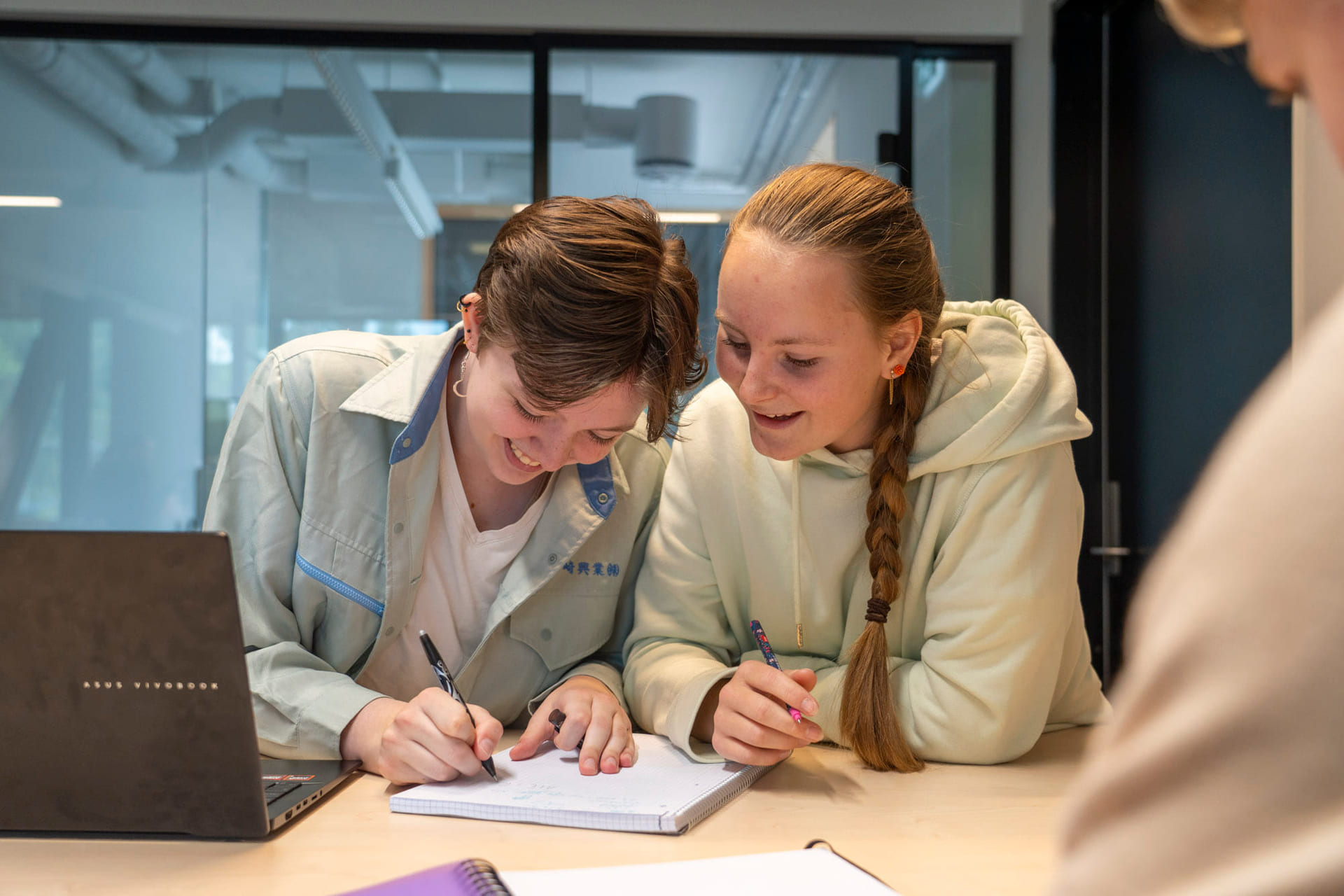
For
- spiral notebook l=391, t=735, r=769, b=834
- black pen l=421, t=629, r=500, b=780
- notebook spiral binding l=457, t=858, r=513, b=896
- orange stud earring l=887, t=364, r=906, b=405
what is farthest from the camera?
orange stud earring l=887, t=364, r=906, b=405

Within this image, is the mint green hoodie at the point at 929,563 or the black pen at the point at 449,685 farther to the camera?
the mint green hoodie at the point at 929,563

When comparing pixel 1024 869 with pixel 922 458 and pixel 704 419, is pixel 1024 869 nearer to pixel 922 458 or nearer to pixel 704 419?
pixel 922 458

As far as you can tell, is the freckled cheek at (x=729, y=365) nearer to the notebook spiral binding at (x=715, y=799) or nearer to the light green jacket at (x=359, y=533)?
the light green jacket at (x=359, y=533)

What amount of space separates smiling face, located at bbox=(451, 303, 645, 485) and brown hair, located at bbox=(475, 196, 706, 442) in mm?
18

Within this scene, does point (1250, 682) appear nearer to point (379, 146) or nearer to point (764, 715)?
point (764, 715)

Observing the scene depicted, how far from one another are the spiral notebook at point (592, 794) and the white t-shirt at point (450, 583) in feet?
0.97

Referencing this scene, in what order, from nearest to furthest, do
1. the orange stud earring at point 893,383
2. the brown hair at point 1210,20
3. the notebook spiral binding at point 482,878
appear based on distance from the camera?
1. the brown hair at point 1210,20
2. the notebook spiral binding at point 482,878
3. the orange stud earring at point 893,383

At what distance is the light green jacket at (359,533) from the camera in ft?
4.17

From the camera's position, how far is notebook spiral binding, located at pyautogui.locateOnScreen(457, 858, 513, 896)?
64cm

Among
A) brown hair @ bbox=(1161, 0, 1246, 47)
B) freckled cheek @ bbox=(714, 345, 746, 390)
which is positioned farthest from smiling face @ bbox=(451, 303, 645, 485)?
brown hair @ bbox=(1161, 0, 1246, 47)

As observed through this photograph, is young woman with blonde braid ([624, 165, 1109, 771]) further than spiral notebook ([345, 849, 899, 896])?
Yes

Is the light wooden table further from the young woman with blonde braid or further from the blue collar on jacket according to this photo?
the blue collar on jacket

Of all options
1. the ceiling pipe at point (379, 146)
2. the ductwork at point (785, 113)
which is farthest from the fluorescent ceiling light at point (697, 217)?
the ceiling pipe at point (379, 146)

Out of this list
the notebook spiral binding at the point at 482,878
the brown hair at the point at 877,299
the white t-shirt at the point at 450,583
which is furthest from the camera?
the white t-shirt at the point at 450,583
